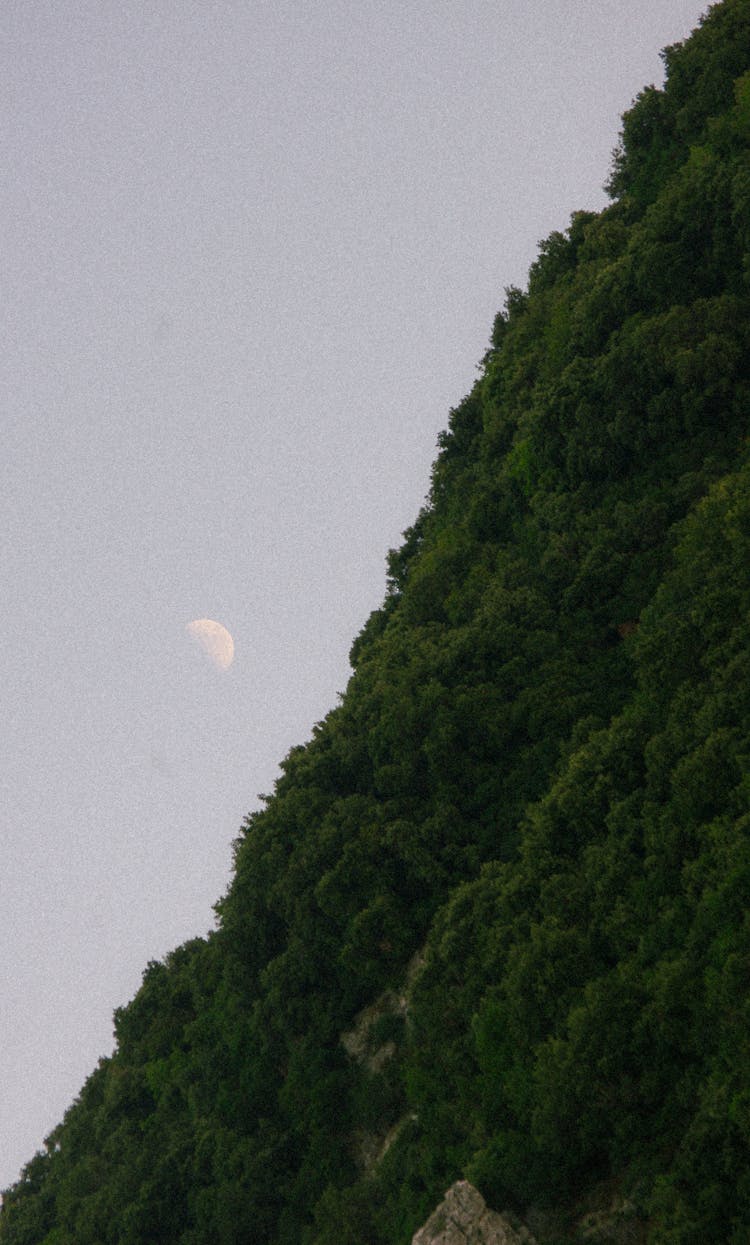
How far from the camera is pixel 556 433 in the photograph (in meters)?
42.6

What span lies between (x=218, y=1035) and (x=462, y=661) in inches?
619

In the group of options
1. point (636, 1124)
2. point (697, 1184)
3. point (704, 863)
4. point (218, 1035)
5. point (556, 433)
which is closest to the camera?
point (697, 1184)

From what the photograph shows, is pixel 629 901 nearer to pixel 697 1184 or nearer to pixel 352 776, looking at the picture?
pixel 697 1184

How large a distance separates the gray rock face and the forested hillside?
5.12ft

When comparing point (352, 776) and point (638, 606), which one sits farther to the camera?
point (352, 776)

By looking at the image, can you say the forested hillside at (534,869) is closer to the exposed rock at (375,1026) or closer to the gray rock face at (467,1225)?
the exposed rock at (375,1026)

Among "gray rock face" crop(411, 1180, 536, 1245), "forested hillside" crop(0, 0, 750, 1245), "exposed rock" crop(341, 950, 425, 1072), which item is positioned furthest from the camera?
"exposed rock" crop(341, 950, 425, 1072)

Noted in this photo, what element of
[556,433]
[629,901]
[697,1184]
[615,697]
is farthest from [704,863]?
[556,433]

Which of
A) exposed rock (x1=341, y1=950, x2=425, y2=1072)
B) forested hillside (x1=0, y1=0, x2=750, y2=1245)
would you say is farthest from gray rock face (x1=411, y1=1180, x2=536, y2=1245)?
exposed rock (x1=341, y1=950, x2=425, y2=1072)

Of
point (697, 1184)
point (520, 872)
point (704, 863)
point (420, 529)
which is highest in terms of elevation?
point (420, 529)

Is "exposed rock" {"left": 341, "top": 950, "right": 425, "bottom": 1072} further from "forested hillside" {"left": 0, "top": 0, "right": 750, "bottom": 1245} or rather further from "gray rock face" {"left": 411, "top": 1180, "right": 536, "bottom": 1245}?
"gray rock face" {"left": 411, "top": 1180, "right": 536, "bottom": 1245}

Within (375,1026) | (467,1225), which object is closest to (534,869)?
(375,1026)

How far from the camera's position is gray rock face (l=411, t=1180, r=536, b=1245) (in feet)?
75.4

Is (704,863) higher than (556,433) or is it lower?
lower
